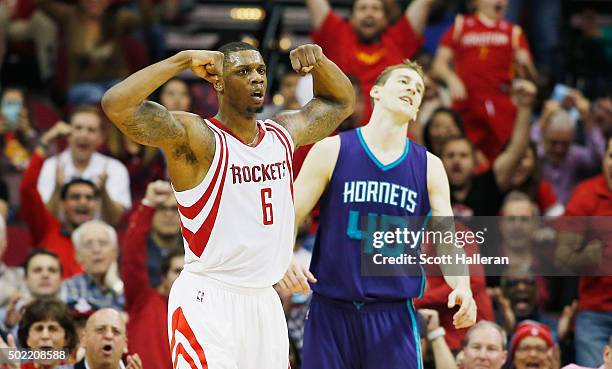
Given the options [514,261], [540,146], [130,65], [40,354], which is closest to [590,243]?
[514,261]

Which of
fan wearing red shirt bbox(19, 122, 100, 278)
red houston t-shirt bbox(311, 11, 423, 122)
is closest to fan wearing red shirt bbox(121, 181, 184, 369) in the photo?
fan wearing red shirt bbox(19, 122, 100, 278)

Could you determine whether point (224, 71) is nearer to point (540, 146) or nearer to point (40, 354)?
point (40, 354)

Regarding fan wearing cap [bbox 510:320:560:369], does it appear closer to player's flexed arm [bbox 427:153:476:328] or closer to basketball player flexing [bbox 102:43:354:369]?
player's flexed arm [bbox 427:153:476:328]

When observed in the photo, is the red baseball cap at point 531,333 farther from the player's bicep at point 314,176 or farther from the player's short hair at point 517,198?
the player's bicep at point 314,176

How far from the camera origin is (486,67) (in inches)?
505

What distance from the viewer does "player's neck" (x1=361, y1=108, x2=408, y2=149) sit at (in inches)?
323

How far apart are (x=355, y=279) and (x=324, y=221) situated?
43 cm

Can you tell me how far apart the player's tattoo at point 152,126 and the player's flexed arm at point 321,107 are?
3.00ft

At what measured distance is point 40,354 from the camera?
8.91 meters

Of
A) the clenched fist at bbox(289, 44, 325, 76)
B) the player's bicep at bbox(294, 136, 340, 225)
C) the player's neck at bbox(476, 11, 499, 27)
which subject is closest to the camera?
the clenched fist at bbox(289, 44, 325, 76)

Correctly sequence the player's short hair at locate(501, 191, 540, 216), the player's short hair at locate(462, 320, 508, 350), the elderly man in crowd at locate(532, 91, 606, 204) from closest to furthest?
the player's short hair at locate(462, 320, 508, 350) < the player's short hair at locate(501, 191, 540, 216) < the elderly man in crowd at locate(532, 91, 606, 204)

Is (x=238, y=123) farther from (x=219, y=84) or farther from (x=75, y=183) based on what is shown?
(x=75, y=183)

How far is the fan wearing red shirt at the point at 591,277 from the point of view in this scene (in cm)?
956

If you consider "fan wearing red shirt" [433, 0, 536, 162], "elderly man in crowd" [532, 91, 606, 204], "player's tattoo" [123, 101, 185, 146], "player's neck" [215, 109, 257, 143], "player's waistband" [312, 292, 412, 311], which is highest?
"fan wearing red shirt" [433, 0, 536, 162]
